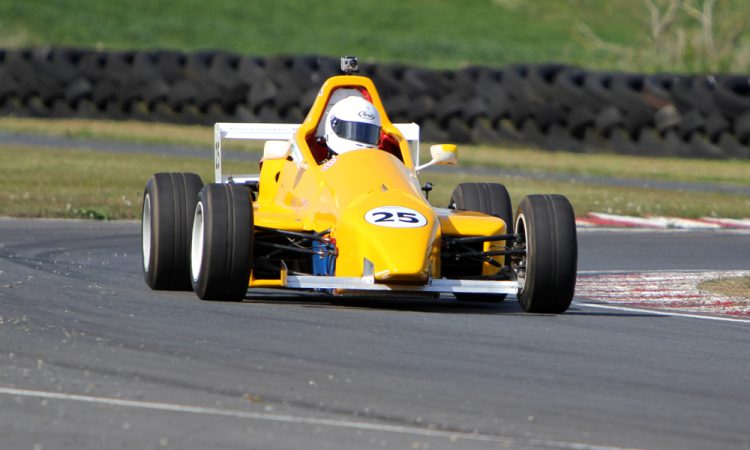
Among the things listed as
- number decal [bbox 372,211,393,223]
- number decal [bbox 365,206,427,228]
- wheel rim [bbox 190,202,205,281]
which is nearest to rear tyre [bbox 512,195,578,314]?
number decal [bbox 365,206,427,228]

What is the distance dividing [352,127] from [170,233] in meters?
1.49

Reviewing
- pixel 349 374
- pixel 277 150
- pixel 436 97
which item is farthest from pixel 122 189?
pixel 349 374

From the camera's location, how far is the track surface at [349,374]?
602 centimetres

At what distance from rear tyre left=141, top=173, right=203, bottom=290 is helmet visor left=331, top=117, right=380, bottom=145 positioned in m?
1.08

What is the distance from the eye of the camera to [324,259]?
9.79 m

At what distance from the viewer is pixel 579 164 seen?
2514 cm

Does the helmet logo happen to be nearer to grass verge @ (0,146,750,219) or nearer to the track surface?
the track surface

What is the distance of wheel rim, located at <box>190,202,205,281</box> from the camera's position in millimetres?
10180

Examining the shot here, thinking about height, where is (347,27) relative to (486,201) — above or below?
above

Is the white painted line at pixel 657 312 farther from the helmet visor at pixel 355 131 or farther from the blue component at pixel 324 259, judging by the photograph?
the blue component at pixel 324 259

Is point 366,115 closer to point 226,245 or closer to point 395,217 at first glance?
point 395,217

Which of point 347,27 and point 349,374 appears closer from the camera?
point 349,374

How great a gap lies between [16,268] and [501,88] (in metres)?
15.0

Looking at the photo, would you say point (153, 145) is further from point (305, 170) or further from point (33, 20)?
point (33, 20)
